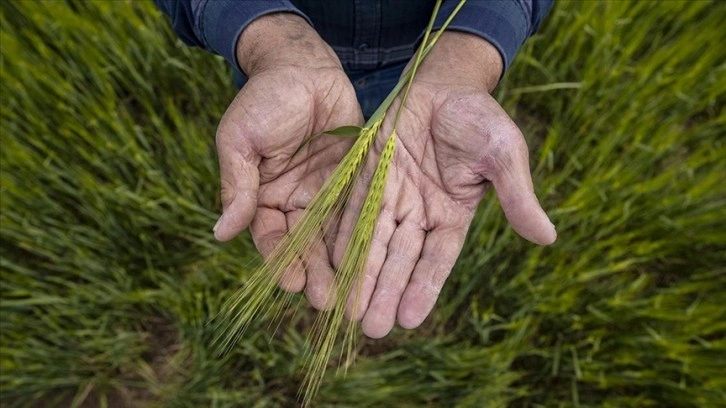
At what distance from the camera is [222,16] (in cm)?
113

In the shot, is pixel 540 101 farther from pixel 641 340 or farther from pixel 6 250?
pixel 6 250

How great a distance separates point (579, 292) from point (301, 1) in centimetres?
93

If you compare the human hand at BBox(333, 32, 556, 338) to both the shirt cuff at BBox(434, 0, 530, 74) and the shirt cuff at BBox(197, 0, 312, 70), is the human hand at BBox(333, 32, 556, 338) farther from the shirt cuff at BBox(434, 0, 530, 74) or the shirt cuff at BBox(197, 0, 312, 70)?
the shirt cuff at BBox(197, 0, 312, 70)

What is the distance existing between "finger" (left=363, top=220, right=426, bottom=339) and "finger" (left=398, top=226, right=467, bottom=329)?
0.04 feet

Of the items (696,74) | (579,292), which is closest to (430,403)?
(579,292)

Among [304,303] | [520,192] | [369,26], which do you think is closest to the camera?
[520,192]

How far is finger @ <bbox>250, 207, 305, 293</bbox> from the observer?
3.37 feet

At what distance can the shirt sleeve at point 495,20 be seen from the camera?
44.2 inches

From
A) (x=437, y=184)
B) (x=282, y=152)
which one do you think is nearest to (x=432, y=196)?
(x=437, y=184)

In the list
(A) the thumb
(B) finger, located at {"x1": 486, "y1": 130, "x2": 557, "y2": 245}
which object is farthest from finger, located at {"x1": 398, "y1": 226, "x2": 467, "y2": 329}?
(A) the thumb

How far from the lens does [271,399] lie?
1522 mm

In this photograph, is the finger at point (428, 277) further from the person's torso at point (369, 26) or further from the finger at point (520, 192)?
the person's torso at point (369, 26)

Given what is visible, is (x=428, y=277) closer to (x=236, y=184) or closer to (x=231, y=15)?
(x=236, y=184)

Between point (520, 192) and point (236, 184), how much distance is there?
44cm
